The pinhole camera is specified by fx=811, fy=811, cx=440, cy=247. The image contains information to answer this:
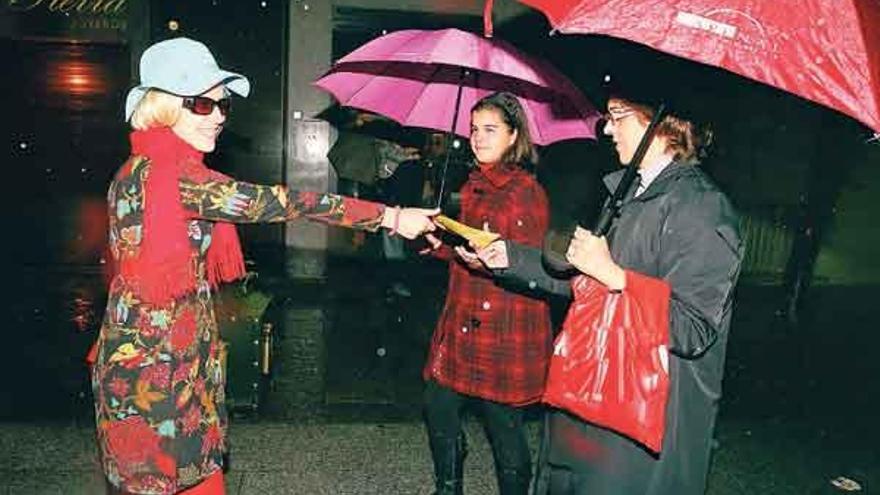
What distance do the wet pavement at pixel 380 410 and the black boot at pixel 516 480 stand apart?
82 cm

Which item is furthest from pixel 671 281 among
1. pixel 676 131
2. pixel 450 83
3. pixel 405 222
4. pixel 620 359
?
pixel 450 83

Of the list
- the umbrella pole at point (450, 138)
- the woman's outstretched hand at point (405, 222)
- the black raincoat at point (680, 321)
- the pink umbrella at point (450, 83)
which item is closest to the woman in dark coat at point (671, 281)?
the black raincoat at point (680, 321)

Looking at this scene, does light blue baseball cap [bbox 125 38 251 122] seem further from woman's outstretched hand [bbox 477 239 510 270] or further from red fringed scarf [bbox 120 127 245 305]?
woman's outstretched hand [bbox 477 239 510 270]

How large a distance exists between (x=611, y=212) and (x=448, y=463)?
6.32 feet

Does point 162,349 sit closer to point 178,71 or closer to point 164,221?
point 164,221

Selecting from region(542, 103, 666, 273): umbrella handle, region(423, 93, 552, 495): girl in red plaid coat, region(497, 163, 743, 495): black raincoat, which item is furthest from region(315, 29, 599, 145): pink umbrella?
region(497, 163, 743, 495): black raincoat

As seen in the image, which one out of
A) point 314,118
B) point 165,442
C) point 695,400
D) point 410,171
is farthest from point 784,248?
point 165,442

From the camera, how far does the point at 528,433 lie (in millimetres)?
6008

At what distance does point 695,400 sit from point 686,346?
1.02 ft

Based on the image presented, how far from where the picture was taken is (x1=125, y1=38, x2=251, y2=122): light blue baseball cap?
321 cm

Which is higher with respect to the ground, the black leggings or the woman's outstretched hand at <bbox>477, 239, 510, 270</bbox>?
the woman's outstretched hand at <bbox>477, 239, 510, 270</bbox>

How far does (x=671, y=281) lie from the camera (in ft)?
9.48

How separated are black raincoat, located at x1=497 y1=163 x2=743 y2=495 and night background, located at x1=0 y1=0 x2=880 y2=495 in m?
2.10

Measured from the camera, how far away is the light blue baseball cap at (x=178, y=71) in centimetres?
A: 321
